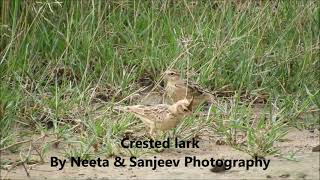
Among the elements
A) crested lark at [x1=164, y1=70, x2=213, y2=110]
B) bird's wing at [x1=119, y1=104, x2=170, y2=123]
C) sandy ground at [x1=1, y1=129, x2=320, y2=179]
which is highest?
bird's wing at [x1=119, y1=104, x2=170, y2=123]

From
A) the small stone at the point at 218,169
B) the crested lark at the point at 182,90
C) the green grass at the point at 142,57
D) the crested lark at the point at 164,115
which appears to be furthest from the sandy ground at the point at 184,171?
the crested lark at the point at 182,90

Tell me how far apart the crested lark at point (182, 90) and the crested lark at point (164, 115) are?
26.7 inches

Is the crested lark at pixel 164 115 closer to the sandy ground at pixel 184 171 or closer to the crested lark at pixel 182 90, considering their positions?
the sandy ground at pixel 184 171

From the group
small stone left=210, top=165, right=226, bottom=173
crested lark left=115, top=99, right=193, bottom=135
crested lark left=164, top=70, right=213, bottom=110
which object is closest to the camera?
small stone left=210, top=165, right=226, bottom=173

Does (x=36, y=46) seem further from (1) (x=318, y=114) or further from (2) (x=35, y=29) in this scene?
(1) (x=318, y=114)

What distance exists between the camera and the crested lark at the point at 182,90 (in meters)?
7.20

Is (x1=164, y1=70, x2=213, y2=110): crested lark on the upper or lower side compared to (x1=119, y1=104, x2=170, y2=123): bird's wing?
lower

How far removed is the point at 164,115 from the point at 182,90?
1.02m

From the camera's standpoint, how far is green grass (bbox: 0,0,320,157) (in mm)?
6766

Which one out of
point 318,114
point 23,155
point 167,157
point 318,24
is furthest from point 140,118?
point 318,24

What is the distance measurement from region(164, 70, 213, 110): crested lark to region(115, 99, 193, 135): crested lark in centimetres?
68

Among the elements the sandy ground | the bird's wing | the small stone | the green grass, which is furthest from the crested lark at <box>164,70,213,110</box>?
the small stone

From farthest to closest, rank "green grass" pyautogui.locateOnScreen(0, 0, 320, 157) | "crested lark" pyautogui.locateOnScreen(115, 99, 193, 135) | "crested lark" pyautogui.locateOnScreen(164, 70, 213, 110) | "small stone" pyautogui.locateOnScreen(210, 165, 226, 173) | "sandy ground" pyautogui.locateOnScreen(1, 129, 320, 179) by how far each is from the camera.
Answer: "crested lark" pyautogui.locateOnScreen(164, 70, 213, 110) → "green grass" pyautogui.locateOnScreen(0, 0, 320, 157) → "crested lark" pyautogui.locateOnScreen(115, 99, 193, 135) → "small stone" pyautogui.locateOnScreen(210, 165, 226, 173) → "sandy ground" pyautogui.locateOnScreen(1, 129, 320, 179)

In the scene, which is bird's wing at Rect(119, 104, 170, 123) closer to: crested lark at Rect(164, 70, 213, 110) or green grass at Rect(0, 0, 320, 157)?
green grass at Rect(0, 0, 320, 157)
